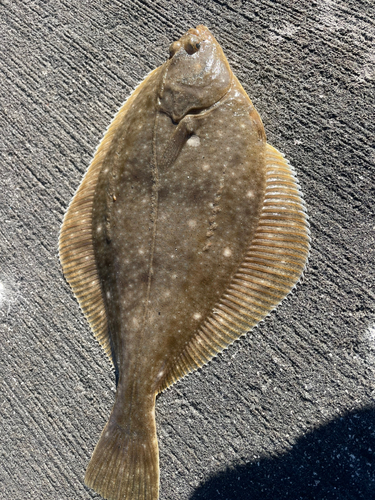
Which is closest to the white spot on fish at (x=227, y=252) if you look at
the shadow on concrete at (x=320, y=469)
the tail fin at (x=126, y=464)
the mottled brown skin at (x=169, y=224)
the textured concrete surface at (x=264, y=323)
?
the mottled brown skin at (x=169, y=224)

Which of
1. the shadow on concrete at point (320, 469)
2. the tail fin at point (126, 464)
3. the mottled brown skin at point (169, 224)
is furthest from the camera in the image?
the shadow on concrete at point (320, 469)

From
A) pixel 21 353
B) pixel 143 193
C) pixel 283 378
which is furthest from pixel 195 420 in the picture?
pixel 143 193

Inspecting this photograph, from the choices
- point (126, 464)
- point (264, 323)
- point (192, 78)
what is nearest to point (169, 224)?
point (192, 78)

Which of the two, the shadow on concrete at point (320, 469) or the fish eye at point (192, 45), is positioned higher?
the fish eye at point (192, 45)

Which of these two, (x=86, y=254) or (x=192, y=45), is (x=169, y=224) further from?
(x=192, y=45)

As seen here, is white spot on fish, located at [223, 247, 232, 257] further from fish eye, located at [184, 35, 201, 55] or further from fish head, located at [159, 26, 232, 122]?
fish eye, located at [184, 35, 201, 55]

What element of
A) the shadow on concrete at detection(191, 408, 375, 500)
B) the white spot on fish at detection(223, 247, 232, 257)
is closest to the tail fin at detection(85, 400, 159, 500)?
the shadow on concrete at detection(191, 408, 375, 500)

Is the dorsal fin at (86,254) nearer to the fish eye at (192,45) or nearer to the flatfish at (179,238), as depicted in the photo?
the flatfish at (179,238)
